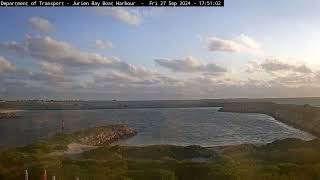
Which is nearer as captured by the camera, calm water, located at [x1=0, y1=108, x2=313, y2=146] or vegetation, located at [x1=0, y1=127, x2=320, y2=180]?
vegetation, located at [x1=0, y1=127, x2=320, y2=180]

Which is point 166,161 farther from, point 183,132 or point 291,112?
point 291,112

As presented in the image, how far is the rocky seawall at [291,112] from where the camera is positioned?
53.3ft

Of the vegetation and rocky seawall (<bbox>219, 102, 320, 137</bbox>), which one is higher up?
rocky seawall (<bbox>219, 102, 320, 137</bbox>)

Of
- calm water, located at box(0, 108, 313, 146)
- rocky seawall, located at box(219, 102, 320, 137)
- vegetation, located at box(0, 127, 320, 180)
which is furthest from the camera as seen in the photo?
rocky seawall, located at box(219, 102, 320, 137)

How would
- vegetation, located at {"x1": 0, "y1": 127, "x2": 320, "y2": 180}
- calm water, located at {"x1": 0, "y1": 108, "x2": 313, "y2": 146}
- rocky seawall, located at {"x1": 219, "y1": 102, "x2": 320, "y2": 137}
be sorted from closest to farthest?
vegetation, located at {"x1": 0, "y1": 127, "x2": 320, "y2": 180} < calm water, located at {"x1": 0, "y1": 108, "x2": 313, "y2": 146} < rocky seawall, located at {"x1": 219, "y1": 102, "x2": 320, "y2": 137}

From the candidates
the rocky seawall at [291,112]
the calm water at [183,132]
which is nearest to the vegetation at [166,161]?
the calm water at [183,132]

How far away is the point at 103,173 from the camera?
485 inches

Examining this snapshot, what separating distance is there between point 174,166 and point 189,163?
64 centimetres

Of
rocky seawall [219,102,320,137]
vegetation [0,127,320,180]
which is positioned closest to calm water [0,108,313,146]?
rocky seawall [219,102,320,137]

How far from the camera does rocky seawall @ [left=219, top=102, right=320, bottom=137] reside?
16250 mm

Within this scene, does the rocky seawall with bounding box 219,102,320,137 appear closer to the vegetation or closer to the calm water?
the calm water

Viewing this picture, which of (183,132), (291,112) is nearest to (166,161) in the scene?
(183,132)

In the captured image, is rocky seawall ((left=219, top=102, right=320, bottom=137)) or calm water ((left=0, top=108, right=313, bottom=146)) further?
rocky seawall ((left=219, top=102, right=320, bottom=137))

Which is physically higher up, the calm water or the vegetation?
the calm water
